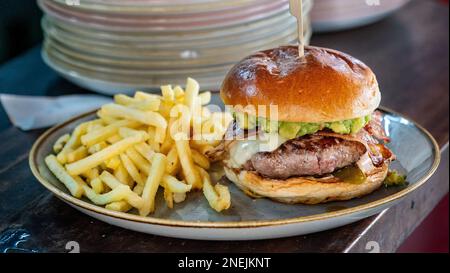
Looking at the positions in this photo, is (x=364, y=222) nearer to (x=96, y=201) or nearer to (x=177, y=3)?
(x=96, y=201)

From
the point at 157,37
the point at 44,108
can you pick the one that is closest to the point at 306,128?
the point at 157,37

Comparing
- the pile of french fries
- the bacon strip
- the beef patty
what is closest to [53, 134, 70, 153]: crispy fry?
the pile of french fries

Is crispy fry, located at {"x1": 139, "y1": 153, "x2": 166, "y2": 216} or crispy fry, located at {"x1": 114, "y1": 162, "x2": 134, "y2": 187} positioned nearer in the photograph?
crispy fry, located at {"x1": 139, "y1": 153, "x2": 166, "y2": 216}

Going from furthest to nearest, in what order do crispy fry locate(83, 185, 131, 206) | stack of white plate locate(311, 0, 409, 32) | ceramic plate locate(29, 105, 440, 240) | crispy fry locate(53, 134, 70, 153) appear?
stack of white plate locate(311, 0, 409, 32) → crispy fry locate(53, 134, 70, 153) → crispy fry locate(83, 185, 131, 206) → ceramic plate locate(29, 105, 440, 240)

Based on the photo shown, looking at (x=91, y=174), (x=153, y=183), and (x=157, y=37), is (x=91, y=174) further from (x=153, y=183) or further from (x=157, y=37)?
(x=157, y=37)

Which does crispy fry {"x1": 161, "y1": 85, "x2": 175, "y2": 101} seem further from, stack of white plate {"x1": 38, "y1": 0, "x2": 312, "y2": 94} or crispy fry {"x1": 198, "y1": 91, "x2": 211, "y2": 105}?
stack of white plate {"x1": 38, "y1": 0, "x2": 312, "y2": 94}

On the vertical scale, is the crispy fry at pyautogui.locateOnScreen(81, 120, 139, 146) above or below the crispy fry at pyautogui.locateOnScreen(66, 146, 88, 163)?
above
